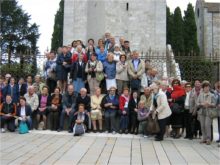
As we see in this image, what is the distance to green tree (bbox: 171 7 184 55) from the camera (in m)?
44.1

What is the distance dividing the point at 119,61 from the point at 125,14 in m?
11.2

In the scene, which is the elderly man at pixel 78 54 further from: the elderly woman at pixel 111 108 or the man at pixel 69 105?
the elderly woman at pixel 111 108

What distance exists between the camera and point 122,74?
13844 mm

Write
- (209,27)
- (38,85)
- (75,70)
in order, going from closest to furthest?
(75,70) < (38,85) < (209,27)

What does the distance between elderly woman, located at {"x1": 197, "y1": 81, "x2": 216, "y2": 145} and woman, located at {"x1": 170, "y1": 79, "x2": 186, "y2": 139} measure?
2.62ft

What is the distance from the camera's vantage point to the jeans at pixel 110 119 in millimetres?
12859

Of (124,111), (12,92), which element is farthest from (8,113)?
(124,111)

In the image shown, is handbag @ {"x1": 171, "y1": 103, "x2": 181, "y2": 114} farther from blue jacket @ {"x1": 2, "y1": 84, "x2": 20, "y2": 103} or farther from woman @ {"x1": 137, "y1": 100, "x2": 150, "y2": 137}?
blue jacket @ {"x1": 2, "y1": 84, "x2": 20, "y2": 103}

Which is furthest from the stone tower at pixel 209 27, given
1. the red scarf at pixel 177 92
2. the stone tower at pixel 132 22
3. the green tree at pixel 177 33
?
the red scarf at pixel 177 92

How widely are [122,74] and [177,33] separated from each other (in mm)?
31843

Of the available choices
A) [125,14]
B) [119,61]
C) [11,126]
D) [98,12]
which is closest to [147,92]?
[119,61]

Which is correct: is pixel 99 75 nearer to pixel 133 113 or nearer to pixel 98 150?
pixel 133 113

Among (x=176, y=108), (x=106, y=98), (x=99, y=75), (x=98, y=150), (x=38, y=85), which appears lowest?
(x=98, y=150)

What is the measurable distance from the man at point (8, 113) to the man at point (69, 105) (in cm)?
149
